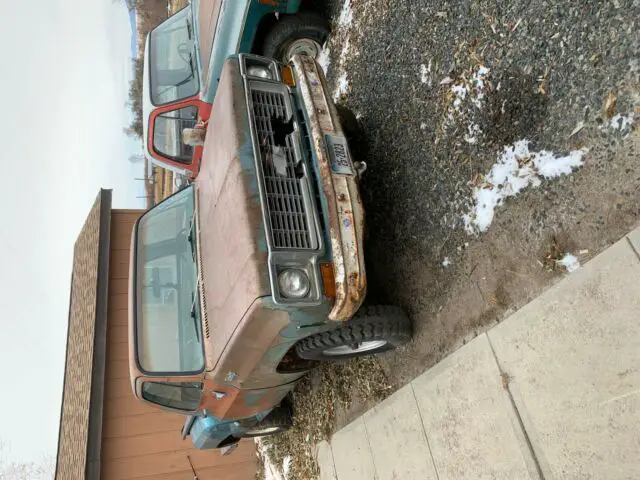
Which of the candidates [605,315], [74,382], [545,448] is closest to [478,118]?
[605,315]

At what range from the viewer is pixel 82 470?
→ 22.2 ft

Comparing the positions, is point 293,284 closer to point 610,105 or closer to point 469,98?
point 469,98

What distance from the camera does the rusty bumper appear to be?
3.29m

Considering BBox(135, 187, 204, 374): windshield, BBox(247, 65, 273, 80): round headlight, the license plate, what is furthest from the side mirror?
the license plate

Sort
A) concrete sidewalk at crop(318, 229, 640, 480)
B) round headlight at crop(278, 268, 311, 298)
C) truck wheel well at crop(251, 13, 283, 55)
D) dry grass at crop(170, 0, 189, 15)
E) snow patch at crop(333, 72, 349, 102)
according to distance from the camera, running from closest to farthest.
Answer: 1. concrete sidewalk at crop(318, 229, 640, 480)
2. round headlight at crop(278, 268, 311, 298)
3. snow patch at crop(333, 72, 349, 102)
4. truck wheel well at crop(251, 13, 283, 55)
5. dry grass at crop(170, 0, 189, 15)

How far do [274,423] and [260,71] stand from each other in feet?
12.9

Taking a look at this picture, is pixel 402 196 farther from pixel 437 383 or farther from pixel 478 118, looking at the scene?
pixel 437 383

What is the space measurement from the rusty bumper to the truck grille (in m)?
0.18

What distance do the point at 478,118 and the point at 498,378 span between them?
1794 mm

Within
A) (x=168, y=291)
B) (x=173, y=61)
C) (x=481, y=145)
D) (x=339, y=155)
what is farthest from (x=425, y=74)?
(x=173, y=61)

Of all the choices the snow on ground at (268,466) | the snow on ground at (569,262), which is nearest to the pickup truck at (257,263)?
the snow on ground at (569,262)

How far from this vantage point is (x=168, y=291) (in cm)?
441

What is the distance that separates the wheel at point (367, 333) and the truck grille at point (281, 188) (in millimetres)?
747

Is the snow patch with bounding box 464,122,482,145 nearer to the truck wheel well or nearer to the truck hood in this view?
the truck hood
